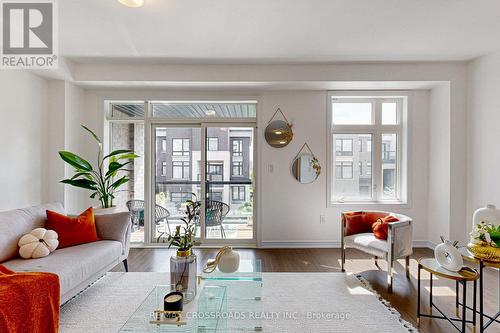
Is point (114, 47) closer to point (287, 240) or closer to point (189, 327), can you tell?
point (189, 327)

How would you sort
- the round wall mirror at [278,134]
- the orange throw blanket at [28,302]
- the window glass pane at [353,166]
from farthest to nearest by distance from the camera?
the window glass pane at [353,166] → the round wall mirror at [278,134] → the orange throw blanket at [28,302]

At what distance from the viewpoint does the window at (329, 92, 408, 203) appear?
4246mm

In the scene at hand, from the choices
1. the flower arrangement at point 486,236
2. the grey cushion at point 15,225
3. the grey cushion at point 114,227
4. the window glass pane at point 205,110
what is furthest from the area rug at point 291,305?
the window glass pane at point 205,110

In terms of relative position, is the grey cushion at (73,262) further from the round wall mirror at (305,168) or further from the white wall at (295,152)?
the round wall mirror at (305,168)

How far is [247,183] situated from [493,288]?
3.22 metres

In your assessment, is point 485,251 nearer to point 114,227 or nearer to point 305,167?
point 305,167

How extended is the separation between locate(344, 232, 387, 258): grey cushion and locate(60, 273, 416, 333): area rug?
37 cm

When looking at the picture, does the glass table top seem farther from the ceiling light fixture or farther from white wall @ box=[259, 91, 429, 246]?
the ceiling light fixture

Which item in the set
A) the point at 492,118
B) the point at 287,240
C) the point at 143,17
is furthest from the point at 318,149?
the point at 143,17

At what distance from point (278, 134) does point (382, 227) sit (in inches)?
77.0

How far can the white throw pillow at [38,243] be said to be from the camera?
7.54 feet

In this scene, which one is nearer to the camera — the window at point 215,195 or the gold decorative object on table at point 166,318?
the gold decorative object on table at point 166,318

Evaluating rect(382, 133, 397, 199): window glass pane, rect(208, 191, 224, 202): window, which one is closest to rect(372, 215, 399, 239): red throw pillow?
rect(382, 133, 397, 199): window glass pane

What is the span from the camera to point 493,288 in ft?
9.03
